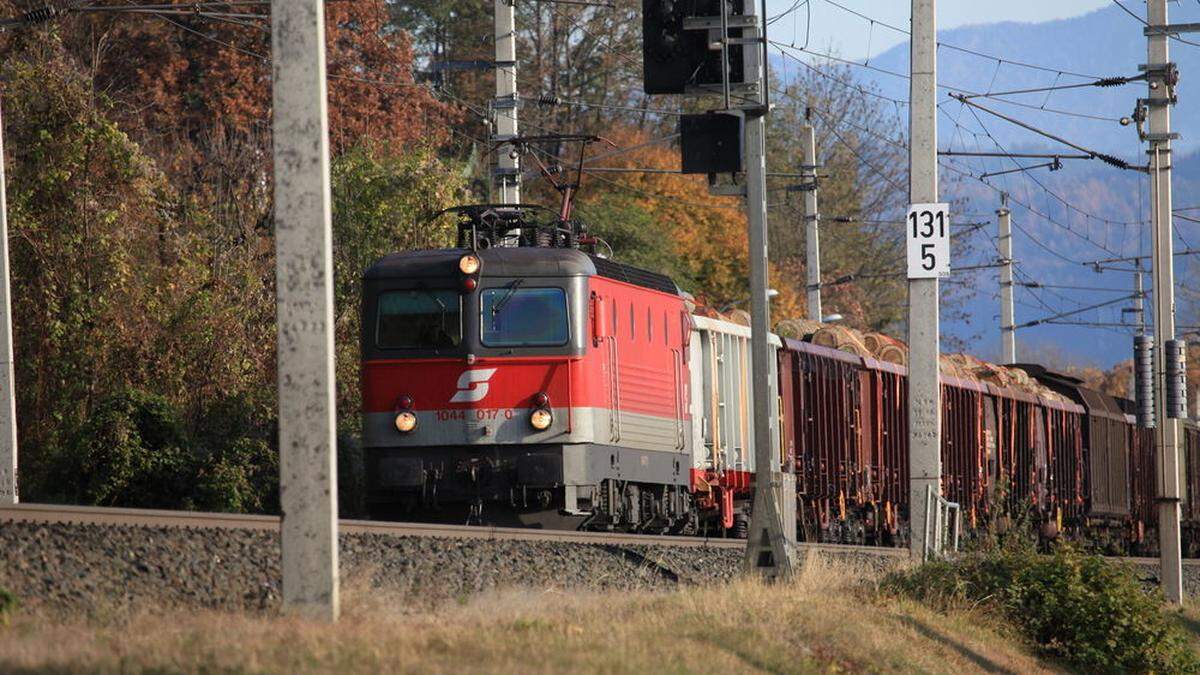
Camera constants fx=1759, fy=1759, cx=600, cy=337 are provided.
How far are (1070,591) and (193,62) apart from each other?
3523 cm

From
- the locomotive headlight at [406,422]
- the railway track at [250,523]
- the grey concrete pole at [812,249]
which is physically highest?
the grey concrete pole at [812,249]

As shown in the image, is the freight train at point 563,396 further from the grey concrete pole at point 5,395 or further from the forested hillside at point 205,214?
the grey concrete pole at point 5,395

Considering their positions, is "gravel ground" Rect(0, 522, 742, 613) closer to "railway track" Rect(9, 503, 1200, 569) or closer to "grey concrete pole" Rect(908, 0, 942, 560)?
"railway track" Rect(9, 503, 1200, 569)

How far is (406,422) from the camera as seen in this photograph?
17.5 metres

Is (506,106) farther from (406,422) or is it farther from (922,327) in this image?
(922,327)

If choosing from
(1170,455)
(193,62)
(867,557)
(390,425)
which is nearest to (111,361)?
(390,425)

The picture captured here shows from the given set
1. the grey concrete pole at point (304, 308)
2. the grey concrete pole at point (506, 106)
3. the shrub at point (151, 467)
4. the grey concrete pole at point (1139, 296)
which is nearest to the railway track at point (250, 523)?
the grey concrete pole at point (304, 308)

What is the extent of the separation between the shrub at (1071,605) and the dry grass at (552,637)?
0.55m

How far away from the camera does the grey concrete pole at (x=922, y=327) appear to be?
17406 mm

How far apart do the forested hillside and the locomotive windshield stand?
5.31 m

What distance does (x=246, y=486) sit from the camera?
71.3 feet

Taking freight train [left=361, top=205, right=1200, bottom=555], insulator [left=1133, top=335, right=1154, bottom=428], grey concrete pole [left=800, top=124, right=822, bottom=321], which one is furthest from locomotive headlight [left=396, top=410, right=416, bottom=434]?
grey concrete pole [left=800, top=124, right=822, bottom=321]

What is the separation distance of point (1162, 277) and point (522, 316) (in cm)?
946

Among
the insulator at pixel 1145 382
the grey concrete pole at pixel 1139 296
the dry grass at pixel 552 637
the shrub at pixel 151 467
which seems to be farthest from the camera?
the grey concrete pole at pixel 1139 296
